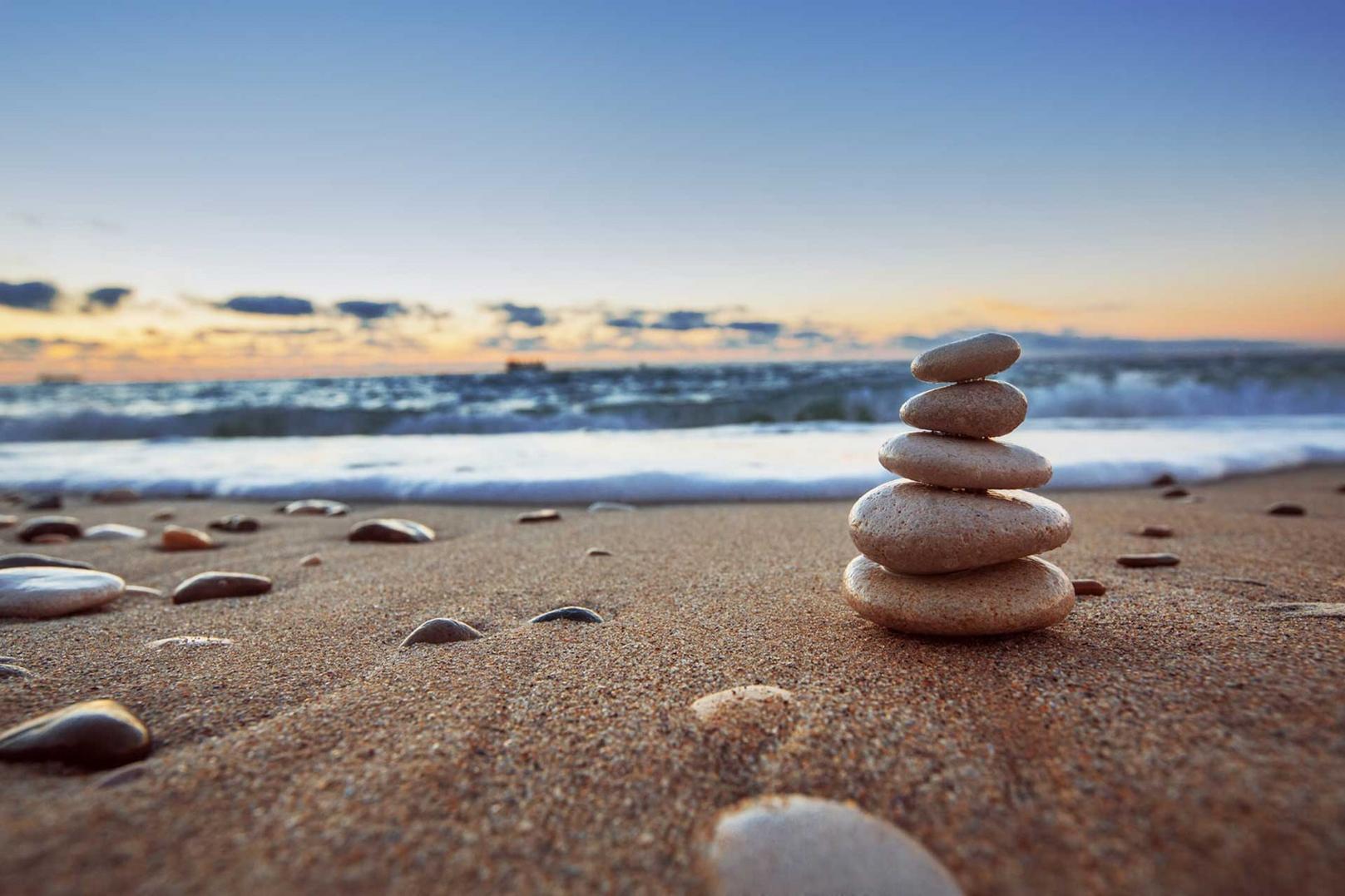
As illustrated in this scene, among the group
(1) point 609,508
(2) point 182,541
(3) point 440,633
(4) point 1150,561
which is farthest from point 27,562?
(4) point 1150,561

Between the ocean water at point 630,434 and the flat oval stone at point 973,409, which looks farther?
the ocean water at point 630,434

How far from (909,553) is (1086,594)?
2.84ft

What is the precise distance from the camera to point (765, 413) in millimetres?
13703

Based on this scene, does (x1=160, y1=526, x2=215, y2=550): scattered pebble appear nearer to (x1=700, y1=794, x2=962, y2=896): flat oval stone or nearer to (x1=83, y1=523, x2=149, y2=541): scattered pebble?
(x1=83, y1=523, x2=149, y2=541): scattered pebble

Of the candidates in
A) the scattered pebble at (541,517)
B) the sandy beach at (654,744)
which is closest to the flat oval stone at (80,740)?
the sandy beach at (654,744)

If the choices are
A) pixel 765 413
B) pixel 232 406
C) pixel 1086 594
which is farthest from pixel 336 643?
pixel 232 406

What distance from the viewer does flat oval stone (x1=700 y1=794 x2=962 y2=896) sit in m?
0.98

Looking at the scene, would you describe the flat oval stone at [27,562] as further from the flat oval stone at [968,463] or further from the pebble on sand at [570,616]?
the flat oval stone at [968,463]

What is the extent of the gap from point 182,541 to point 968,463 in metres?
4.01

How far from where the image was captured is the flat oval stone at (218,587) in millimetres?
2613

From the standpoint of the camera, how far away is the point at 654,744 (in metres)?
1.35

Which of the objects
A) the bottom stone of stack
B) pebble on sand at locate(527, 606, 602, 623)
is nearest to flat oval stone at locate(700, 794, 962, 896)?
the bottom stone of stack

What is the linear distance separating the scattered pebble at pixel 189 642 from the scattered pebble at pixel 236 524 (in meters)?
2.70

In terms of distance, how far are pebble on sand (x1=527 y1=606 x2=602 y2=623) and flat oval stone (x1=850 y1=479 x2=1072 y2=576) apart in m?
0.86
